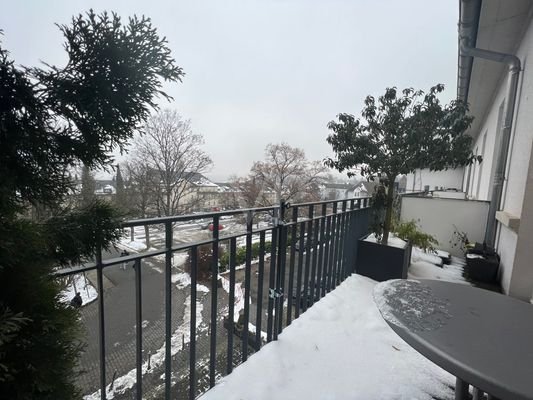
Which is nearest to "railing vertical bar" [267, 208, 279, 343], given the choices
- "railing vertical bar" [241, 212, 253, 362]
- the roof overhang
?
"railing vertical bar" [241, 212, 253, 362]

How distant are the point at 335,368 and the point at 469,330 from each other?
0.93 metres

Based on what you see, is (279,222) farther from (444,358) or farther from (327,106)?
(327,106)

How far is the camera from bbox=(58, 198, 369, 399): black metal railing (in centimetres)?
116

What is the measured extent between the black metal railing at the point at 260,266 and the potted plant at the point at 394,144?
364 mm

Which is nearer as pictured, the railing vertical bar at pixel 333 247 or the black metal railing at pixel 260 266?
the black metal railing at pixel 260 266

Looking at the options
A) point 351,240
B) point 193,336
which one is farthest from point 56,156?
point 351,240

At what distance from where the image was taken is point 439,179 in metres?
14.7

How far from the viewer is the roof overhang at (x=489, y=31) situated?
9.41ft

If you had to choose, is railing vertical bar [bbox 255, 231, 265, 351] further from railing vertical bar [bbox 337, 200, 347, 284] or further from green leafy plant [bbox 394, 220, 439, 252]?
green leafy plant [bbox 394, 220, 439, 252]

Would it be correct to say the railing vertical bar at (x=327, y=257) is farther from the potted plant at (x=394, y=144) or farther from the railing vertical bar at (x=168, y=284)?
the railing vertical bar at (x=168, y=284)

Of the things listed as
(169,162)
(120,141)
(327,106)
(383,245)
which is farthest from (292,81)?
(120,141)

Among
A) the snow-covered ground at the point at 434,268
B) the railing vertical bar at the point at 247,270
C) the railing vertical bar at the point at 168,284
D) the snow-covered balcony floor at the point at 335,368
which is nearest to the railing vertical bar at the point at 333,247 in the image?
the snow-covered balcony floor at the point at 335,368

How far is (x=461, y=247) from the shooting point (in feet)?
17.2

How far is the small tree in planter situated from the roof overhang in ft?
2.50
